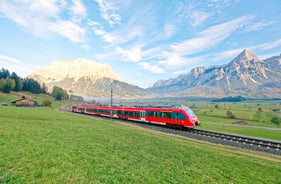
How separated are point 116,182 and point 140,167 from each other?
2.61 metres

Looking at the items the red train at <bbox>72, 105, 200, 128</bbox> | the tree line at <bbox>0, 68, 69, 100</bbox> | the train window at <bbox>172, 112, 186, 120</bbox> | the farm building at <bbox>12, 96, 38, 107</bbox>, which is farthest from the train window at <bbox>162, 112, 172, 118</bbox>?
the tree line at <bbox>0, 68, 69, 100</bbox>

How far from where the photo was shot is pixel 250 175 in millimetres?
11430

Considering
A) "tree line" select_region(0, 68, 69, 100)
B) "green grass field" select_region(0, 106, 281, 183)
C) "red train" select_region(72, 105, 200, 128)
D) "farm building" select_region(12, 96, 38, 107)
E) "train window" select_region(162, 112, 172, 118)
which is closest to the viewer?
"green grass field" select_region(0, 106, 281, 183)

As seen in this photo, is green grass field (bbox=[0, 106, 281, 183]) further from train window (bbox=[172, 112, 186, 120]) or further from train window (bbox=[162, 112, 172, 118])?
train window (bbox=[162, 112, 172, 118])

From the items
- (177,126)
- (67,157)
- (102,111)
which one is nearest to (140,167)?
(67,157)

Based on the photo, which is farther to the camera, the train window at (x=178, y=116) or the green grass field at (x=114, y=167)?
the train window at (x=178, y=116)

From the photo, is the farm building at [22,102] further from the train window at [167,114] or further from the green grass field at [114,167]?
the green grass field at [114,167]

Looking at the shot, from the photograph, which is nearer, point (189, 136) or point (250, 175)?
point (250, 175)

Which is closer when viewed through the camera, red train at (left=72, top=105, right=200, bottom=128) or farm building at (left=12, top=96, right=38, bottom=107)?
red train at (left=72, top=105, right=200, bottom=128)

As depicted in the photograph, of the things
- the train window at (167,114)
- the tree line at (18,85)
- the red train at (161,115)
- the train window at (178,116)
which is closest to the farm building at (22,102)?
the tree line at (18,85)

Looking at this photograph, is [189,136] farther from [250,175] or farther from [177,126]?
[250,175]

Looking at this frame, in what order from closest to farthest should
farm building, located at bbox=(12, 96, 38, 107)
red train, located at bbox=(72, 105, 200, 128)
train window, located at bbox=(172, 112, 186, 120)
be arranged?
red train, located at bbox=(72, 105, 200, 128), train window, located at bbox=(172, 112, 186, 120), farm building, located at bbox=(12, 96, 38, 107)

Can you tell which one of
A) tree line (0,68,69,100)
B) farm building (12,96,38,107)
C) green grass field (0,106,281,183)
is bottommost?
green grass field (0,106,281,183)

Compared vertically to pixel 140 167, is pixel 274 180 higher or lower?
lower
